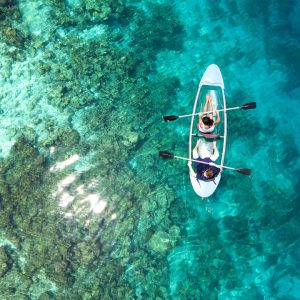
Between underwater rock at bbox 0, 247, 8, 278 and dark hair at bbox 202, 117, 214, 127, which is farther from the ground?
dark hair at bbox 202, 117, 214, 127

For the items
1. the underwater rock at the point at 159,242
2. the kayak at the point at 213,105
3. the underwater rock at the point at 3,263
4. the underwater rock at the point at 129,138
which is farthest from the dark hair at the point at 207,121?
the underwater rock at the point at 3,263

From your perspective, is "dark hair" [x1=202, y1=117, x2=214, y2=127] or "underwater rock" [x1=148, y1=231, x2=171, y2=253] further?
"underwater rock" [x1=148, y1=231, x2=171, y2=253]

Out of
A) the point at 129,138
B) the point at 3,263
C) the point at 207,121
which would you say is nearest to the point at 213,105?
the point at 207,121

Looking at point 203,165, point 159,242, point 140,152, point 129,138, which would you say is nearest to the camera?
point 203,165

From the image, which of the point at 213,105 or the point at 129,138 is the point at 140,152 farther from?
the point at 213,105

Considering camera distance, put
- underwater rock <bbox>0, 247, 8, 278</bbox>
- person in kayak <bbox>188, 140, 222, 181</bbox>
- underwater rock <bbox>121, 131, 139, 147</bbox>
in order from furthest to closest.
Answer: underwater rock <bbox>121, 131, 139, 147</bbox>, person in kayak <bbox>188, 140, 222, 181</bbox>, underwater rock <bbox>0, 247, 8, 278</bbox>

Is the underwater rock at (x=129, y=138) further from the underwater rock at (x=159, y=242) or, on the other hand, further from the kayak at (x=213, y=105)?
the underwater rock at (x=159, y=242)

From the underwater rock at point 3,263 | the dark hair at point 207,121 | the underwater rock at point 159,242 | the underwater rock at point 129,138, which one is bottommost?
the underwater rock at point 159,242

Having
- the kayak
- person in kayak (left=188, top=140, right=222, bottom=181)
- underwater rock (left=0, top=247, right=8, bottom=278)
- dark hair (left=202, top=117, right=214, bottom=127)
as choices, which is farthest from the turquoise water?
dark hair (left=202, top=117, right=214, bottom=127)

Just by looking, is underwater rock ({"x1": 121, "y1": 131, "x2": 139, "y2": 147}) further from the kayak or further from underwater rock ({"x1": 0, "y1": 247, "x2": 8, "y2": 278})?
underwater rock ({"x1": 0, "y1": 247, "x2": 8, "y2": 278})

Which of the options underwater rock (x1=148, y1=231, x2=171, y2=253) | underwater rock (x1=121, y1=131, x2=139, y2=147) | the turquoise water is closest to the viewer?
the turquoise water
